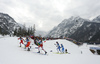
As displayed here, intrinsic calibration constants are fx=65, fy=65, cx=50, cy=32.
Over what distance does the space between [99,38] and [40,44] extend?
423 feet

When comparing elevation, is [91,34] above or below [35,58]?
above

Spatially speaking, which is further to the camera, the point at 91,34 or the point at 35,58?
the point at 91,34

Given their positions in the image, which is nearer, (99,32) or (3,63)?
(3,63)

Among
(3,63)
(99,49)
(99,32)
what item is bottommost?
(99,49)

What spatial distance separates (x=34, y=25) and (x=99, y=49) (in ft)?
188

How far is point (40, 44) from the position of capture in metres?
9.43

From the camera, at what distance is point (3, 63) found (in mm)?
3891

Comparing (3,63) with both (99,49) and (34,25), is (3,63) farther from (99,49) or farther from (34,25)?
(34,25)

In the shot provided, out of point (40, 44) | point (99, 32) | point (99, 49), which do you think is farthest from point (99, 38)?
point (40, 44)

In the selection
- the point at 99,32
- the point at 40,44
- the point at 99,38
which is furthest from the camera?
the point at 99,32

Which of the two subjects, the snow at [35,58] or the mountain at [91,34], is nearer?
the snow at [35,58]

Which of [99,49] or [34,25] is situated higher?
[34,25]

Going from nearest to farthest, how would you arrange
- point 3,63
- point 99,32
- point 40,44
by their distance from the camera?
point 3,63 → point 40,44 → point 99,32

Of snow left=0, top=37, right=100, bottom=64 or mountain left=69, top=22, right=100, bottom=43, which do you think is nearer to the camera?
snow left=0, top=37, right=100, bottom=64
